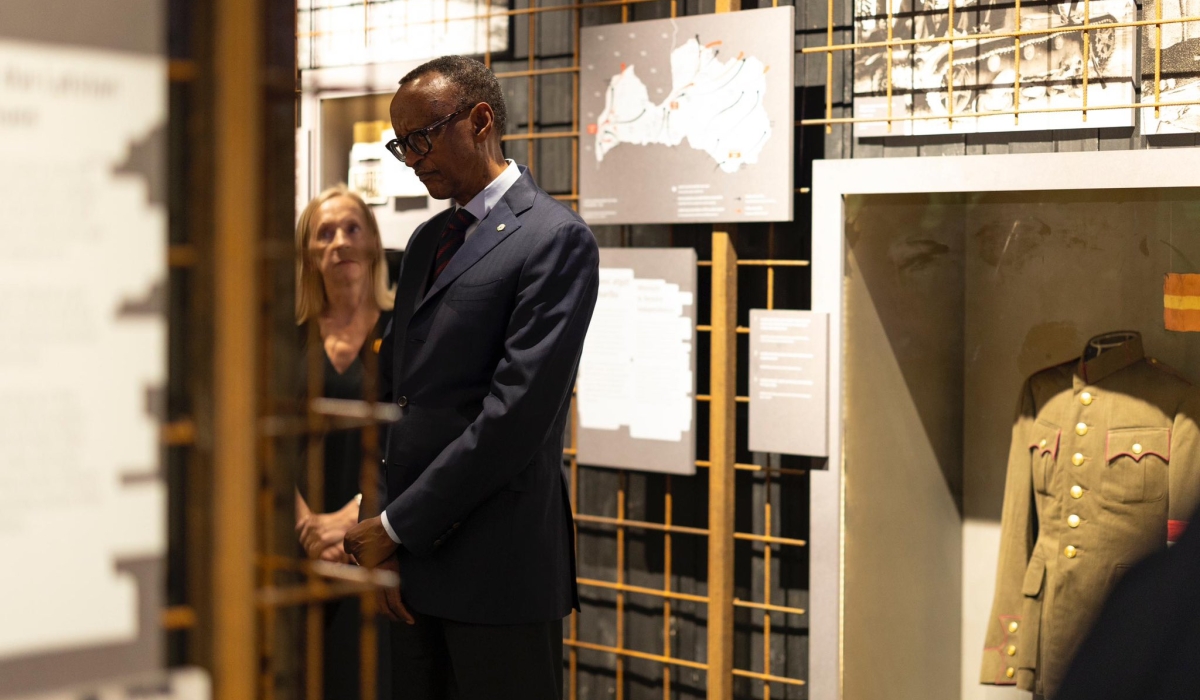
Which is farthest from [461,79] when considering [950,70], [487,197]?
[950,70]

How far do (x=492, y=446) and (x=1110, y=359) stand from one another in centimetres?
139

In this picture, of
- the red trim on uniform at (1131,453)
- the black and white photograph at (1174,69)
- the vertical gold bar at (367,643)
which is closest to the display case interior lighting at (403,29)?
the black and white photograph at (1174,69)

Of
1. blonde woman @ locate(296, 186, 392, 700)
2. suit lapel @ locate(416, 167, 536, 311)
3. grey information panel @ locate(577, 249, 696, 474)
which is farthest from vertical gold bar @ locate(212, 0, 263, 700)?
grey information panel @ locate(577, 249, 696, 474)

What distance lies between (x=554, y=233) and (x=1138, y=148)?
51.5 inches

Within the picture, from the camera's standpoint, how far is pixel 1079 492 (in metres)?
2.62

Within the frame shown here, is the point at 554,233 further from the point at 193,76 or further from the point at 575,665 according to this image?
the point at 575,665

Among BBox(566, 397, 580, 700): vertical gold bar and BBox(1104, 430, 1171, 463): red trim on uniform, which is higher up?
BBox(1104, 430, 1171, 463): red trim on uniform

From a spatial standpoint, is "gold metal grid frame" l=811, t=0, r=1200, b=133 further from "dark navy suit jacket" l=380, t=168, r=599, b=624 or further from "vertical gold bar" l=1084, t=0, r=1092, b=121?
"dark navy suit jacket" l=380, t=168, r=599, b=624

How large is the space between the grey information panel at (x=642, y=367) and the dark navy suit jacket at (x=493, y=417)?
2.77 feet

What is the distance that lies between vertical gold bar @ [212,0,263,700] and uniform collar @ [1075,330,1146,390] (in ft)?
7.14

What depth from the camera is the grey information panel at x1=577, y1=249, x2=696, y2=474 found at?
298cm

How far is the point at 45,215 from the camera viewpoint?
68cm

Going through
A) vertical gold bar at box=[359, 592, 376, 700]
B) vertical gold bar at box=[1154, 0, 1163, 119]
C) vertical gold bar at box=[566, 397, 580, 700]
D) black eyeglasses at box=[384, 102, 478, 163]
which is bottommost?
vertical gold bar at box=[566, 397, 580, 700]

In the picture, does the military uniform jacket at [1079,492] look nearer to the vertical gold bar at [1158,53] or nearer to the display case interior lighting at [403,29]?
the vertical gold bar at [1158,53]
